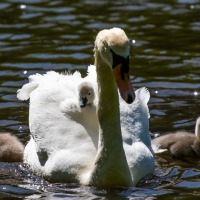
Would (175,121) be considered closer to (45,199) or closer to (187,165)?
(187,165)

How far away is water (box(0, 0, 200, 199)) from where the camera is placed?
33.4 ft

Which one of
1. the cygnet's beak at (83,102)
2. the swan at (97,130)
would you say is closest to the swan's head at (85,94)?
the cygnet's beak at (83,102)

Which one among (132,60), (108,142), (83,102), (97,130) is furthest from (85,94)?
(132,60)

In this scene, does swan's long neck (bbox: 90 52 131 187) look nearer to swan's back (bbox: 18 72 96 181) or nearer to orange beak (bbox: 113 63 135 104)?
swan's back (bbox: 18 72 96 181)

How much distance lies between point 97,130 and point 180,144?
161cm

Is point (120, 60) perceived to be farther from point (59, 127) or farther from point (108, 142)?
point (59, 127)

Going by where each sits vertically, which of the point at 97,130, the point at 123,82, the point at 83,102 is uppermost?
the point at 123,82

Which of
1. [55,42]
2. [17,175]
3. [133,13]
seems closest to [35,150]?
[17,175]

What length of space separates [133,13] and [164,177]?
7.50 meters

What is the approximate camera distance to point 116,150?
387 inches

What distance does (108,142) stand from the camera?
32.3ft

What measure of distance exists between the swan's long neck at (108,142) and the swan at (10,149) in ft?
6.42

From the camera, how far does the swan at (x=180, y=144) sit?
11734 millimetres

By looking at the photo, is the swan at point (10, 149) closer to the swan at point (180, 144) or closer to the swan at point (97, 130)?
the swan at point (97, 130)
